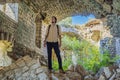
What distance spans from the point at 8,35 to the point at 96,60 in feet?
11.8

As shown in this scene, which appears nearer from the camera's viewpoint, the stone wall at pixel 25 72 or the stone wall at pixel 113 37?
the stone wall at pixel 25 72

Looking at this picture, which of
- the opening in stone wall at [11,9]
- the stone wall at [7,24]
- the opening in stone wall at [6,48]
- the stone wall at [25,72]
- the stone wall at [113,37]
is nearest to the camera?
the stone wall at [25,72]

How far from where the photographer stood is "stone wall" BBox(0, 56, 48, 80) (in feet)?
25.6

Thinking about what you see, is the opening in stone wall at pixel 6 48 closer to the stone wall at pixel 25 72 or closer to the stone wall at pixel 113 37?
the stone wall at pixel 113 37

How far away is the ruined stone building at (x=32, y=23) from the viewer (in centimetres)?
801

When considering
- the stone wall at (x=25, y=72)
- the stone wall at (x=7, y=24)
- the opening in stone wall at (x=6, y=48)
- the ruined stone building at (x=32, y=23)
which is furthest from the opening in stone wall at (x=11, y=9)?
the stone wall at (x=25, y=72)

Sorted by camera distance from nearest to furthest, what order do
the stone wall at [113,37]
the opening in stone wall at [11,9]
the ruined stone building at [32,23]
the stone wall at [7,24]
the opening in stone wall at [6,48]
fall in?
1. the ruined stone building at [32,23]
2. the stone wall at [7,24]
3. the opening in stone wall at [6,48]
4. the stone wall at [113,37]
5. the opening in stone wall at [11,9]

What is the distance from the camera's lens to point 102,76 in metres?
9.48

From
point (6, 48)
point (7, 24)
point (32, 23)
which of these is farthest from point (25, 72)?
point (32, 23)

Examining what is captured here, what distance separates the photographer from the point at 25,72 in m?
7.90

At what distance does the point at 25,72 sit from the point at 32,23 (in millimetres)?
9306

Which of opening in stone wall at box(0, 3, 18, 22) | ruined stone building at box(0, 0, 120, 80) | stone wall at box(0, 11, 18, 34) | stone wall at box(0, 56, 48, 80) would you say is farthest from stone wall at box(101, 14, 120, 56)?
stone wall at box(0, 56, 48, 80)

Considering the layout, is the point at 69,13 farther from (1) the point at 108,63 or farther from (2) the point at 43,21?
(1) the point at 108,63

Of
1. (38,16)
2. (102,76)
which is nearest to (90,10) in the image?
(38,16)
